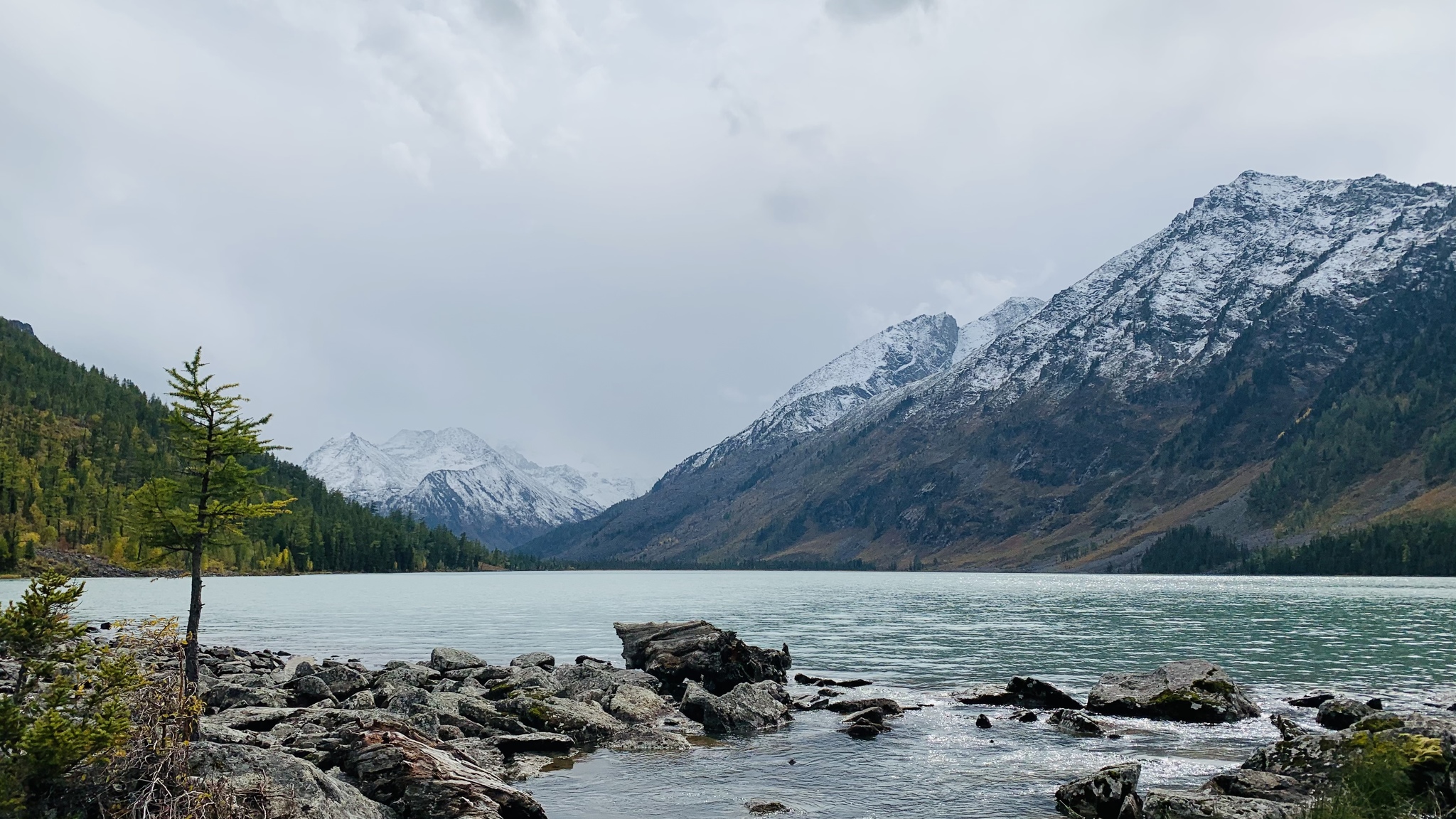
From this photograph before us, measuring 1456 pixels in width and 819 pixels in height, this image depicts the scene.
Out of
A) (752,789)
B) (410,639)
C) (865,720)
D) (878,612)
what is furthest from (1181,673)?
(878,612)

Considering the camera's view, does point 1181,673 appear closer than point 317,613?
Yes

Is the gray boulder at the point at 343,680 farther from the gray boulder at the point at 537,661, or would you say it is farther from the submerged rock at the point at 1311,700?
the submerged rock at the point at 1311,700

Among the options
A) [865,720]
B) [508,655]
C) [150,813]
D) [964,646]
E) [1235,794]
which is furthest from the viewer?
[964,646]

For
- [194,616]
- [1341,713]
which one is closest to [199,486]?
[194,616]

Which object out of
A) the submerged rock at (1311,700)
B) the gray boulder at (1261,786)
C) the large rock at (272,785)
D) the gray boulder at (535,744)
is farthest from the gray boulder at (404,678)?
the submerged rock at (1311,700)

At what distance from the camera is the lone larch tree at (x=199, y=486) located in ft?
105

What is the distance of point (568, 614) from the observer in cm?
12950

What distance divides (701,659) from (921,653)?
2853 centimetres

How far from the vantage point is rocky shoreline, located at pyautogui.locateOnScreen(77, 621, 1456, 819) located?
22.3 metres

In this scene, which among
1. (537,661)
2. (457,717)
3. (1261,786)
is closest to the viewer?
(1261,786)

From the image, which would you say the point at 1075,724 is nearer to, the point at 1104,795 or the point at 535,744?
the point at 1104,795

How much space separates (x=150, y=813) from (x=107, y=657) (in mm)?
4150

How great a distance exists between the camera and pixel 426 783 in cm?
2364

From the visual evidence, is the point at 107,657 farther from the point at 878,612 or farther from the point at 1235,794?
the point at 878,612
